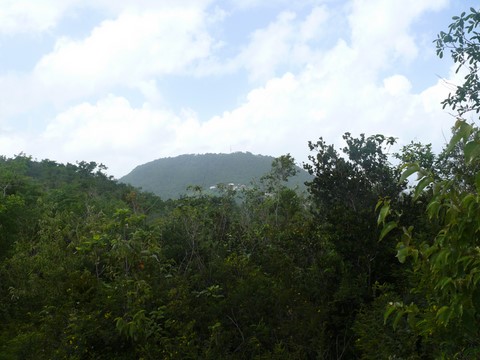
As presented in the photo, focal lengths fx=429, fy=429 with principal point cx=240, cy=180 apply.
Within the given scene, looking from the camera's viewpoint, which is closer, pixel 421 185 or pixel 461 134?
pixel 461 134

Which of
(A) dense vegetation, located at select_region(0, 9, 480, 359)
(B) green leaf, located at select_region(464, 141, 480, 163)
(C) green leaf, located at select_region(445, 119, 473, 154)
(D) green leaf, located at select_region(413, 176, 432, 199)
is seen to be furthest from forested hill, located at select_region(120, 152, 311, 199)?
(B) green leaf, located at select_region(464, 141, 480, 163)

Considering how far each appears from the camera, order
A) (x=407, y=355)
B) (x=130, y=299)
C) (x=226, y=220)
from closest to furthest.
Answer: (x=407, y=355), (x=130, y=299), (x=226, y=220)

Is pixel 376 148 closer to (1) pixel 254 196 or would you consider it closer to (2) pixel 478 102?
(2) pixel 478 102

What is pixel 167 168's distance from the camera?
133750 mm

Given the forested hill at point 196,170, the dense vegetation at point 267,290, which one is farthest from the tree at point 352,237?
the forested hill at point 196,170

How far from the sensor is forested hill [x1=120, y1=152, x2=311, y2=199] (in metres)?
112

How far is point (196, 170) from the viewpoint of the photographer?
5054 inches

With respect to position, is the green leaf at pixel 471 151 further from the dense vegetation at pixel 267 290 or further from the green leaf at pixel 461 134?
the dense vegetation at pixel 267 290

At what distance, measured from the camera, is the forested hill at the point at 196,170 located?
112 metres

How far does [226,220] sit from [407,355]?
296 inches

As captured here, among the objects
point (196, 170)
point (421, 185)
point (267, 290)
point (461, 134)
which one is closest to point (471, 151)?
point (461, 134)

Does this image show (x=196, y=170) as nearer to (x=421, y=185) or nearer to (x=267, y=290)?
(x=267, y=290)

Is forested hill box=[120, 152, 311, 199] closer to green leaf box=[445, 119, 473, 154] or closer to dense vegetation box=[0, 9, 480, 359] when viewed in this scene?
dense vegetation box=[0, 9, 480, 359]

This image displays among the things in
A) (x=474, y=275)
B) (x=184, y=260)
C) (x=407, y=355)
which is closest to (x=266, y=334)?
(x=407, y=355)
